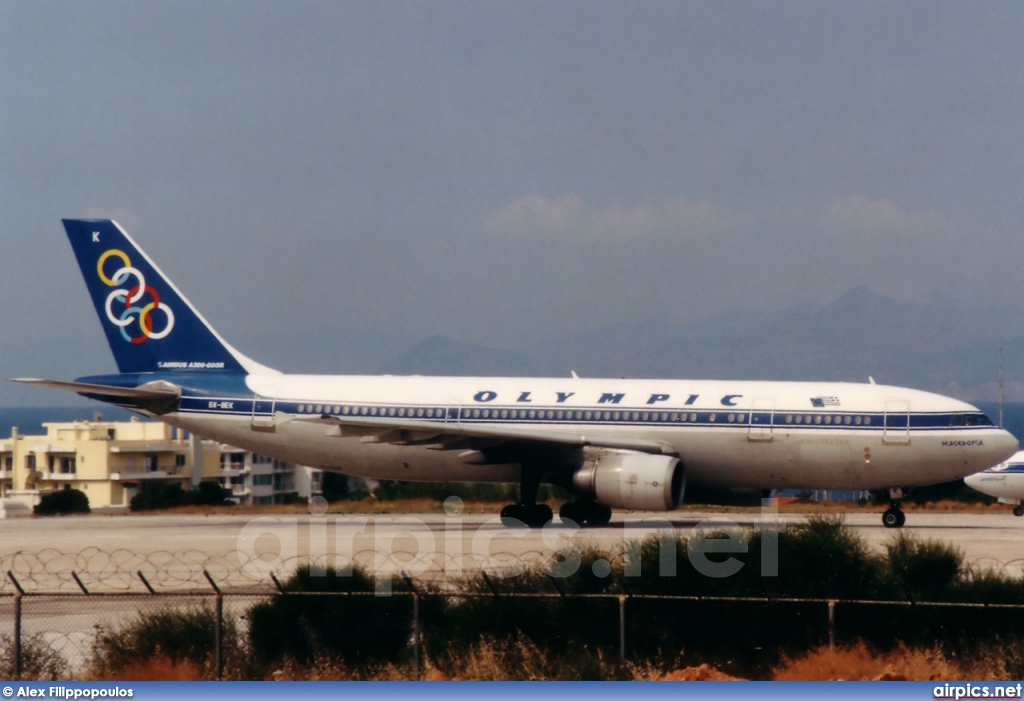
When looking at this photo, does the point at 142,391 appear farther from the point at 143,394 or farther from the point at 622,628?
the point at 622,628

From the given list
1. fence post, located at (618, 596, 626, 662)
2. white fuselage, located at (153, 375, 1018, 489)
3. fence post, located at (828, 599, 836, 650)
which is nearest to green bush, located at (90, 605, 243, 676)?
fence post, located at (618, 596, 626, 662)

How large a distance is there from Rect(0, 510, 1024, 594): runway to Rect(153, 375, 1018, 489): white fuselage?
4.26ft

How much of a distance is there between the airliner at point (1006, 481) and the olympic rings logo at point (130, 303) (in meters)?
22.1

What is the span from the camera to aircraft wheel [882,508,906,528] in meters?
29.9

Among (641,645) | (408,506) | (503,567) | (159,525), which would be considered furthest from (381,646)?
(408,506)

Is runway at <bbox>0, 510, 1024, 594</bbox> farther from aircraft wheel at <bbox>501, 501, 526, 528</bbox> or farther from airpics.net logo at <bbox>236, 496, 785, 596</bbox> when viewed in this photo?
aircraft wheel at <bbox>501, 501, 526, 528</bbox>

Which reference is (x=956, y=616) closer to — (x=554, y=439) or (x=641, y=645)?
(x=641, y=645)

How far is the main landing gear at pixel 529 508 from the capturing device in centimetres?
3033

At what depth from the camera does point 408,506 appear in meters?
39.8

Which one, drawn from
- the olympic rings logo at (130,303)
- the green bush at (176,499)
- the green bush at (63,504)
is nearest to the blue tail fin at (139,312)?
the olympic rings logo at (130,303)

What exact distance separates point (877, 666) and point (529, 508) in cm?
1697

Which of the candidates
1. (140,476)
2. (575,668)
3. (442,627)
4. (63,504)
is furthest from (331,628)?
(140,476)

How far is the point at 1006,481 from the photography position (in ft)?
122

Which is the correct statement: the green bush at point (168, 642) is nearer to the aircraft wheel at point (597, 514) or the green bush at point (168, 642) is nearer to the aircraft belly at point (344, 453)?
the aircraft belly at point (344, 453)
